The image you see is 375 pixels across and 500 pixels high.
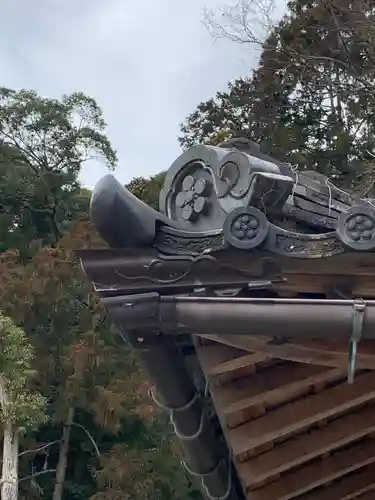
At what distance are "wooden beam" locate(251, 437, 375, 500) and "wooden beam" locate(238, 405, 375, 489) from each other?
0.47 ft

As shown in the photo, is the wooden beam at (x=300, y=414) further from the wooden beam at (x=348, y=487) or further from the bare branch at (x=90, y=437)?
the bare branch at (x=90, y=437)

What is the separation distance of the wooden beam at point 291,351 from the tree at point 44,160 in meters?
12.7

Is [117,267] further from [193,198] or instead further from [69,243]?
[69,243]

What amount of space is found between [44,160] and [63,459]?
6763mm

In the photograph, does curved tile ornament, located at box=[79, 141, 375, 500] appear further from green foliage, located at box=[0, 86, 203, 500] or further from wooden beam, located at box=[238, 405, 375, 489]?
green foliage, located at box=[0, 86, 203, 500]

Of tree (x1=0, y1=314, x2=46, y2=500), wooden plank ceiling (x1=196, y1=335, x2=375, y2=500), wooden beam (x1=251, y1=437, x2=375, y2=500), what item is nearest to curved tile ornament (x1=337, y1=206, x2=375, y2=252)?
wooden plank ceiling (x1=196, y1=335, x2=375, y2=500)

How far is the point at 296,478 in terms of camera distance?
219 centimetres

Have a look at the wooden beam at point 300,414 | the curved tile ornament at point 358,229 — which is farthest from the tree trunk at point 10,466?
the curved tile ornament at point 358,229

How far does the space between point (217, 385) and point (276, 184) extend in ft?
1.79

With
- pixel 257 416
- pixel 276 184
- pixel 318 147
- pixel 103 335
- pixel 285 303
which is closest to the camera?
pixel 285 303

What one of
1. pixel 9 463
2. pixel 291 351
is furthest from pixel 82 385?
pixel 291 351

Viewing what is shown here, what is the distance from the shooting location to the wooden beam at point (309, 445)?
203 cm

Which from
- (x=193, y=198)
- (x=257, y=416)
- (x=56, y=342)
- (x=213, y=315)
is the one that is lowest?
(x=56, y=342)

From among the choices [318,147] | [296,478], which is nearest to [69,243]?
[318,147]
